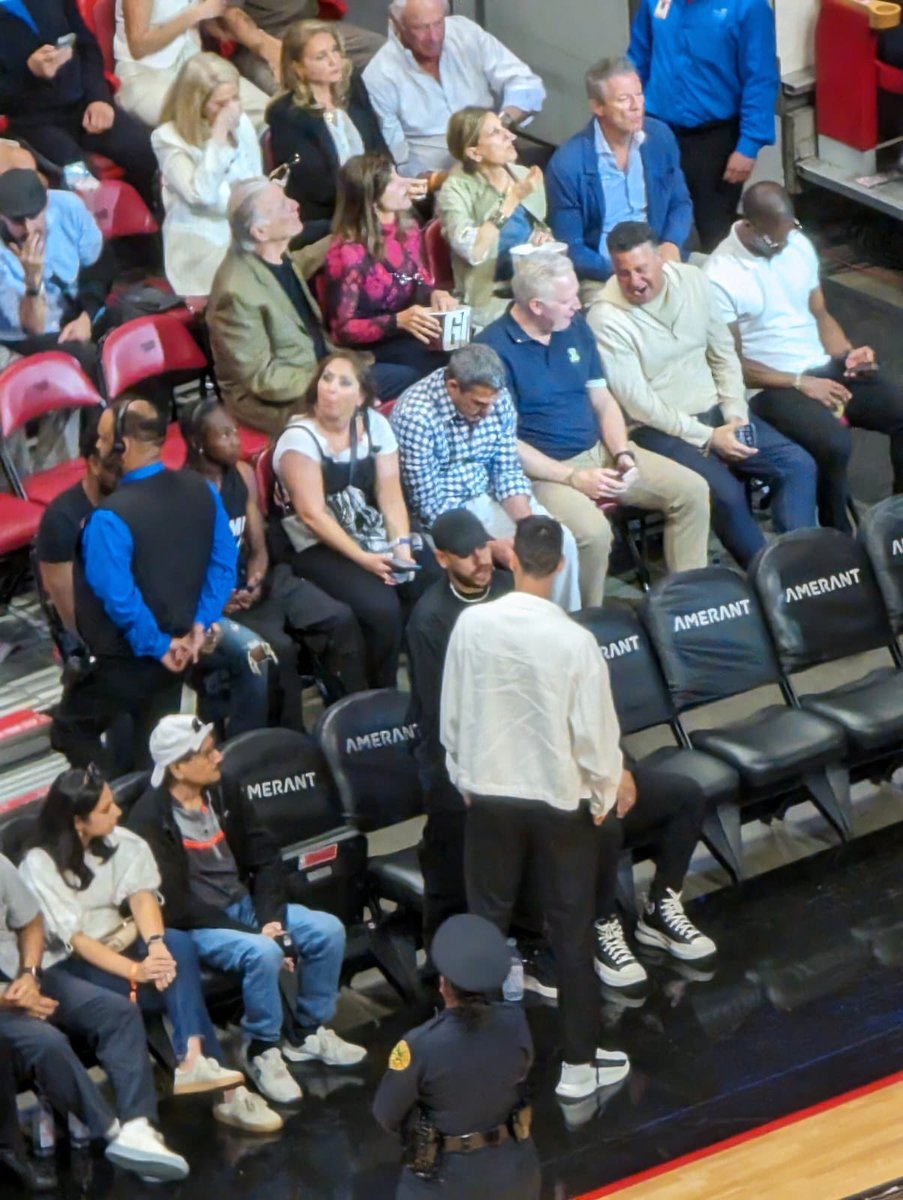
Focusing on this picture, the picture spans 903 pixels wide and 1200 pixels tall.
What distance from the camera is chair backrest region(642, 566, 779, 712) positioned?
6.25m

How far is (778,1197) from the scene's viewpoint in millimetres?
4824

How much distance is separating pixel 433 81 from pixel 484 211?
0.82m

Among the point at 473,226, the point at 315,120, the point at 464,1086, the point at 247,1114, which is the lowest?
the point at 247,1114

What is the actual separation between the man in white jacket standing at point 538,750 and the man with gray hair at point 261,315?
1965mm

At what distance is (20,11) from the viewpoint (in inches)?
298

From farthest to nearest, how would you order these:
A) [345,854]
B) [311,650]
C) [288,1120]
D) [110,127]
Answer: [110,127] < [311,650] < [345,854] < [288,1120]

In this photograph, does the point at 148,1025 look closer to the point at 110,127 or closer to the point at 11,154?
the point at 11,154

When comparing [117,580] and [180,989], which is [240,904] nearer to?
[180,989]

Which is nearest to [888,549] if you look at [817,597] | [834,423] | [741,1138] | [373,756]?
[817,597]

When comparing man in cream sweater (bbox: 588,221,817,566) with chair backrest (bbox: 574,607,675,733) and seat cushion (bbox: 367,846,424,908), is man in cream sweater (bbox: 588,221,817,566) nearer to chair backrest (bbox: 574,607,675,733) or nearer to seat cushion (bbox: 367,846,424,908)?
chair backrest (bbox: 574,607,675,733)

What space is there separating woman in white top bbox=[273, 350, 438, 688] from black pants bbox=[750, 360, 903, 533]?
1.59 m

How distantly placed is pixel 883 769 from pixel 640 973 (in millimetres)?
1199

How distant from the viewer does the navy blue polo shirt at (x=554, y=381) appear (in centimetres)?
664

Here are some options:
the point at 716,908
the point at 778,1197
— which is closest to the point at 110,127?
the point at 716,908
